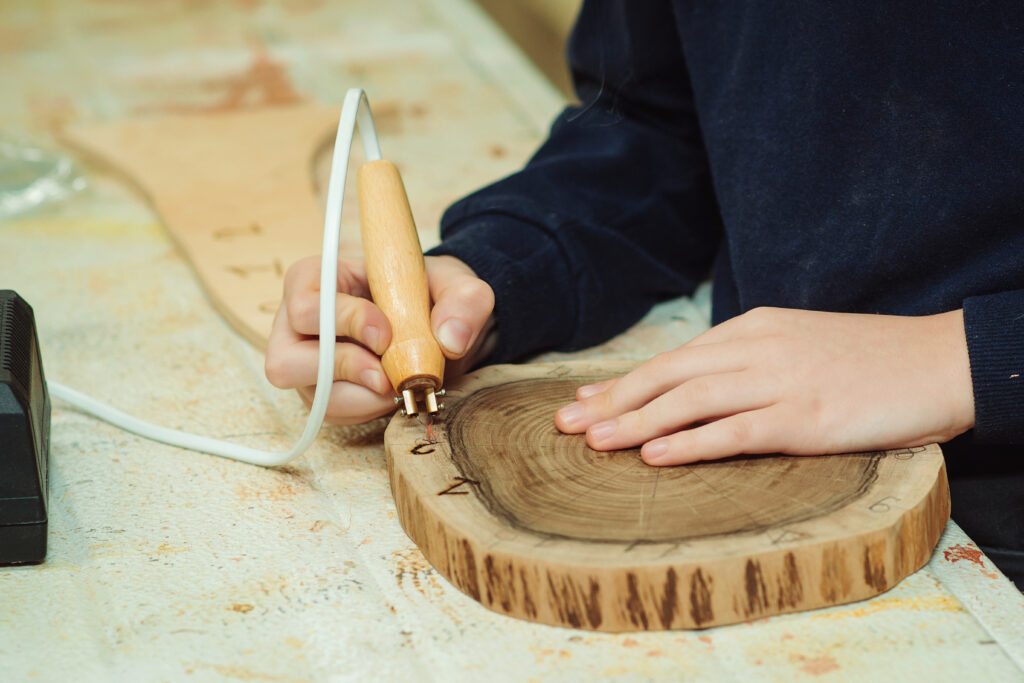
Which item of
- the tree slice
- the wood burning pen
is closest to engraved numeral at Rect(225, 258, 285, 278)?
the tree slice

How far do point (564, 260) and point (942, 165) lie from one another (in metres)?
0.32

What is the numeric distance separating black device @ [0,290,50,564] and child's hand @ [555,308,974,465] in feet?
1.12

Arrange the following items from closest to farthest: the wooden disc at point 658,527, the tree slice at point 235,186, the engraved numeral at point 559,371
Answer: the wooden disc at point 658,527, the engraved numeral at point 559,371, the tree slice at point 235,186

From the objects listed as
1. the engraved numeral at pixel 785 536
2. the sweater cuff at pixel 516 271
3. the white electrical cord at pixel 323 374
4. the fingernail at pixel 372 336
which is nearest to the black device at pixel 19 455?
the white electrical cord at pixel 323 374

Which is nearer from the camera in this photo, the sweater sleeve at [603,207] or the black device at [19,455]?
the black device at [19,455]

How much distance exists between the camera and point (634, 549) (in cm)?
56

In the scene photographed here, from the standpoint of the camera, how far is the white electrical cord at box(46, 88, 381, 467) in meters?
0.67

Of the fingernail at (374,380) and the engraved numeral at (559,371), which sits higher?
the fingernail at (374,380)

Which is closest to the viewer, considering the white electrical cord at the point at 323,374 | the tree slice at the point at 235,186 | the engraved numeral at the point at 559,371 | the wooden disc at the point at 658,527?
the wooden disc at the point at 658,527

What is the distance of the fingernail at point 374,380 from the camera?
28.3 inches

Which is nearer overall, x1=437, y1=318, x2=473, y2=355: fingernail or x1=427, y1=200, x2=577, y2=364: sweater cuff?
x1=437, y1=318, x2=473, y2=355: fingernail

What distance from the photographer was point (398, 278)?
72cm

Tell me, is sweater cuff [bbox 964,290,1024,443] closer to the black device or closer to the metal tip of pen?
the metal tip of pen

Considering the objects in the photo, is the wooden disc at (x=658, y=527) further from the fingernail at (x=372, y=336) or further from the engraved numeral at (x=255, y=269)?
the engraved numeral at (x=255, y=269)
